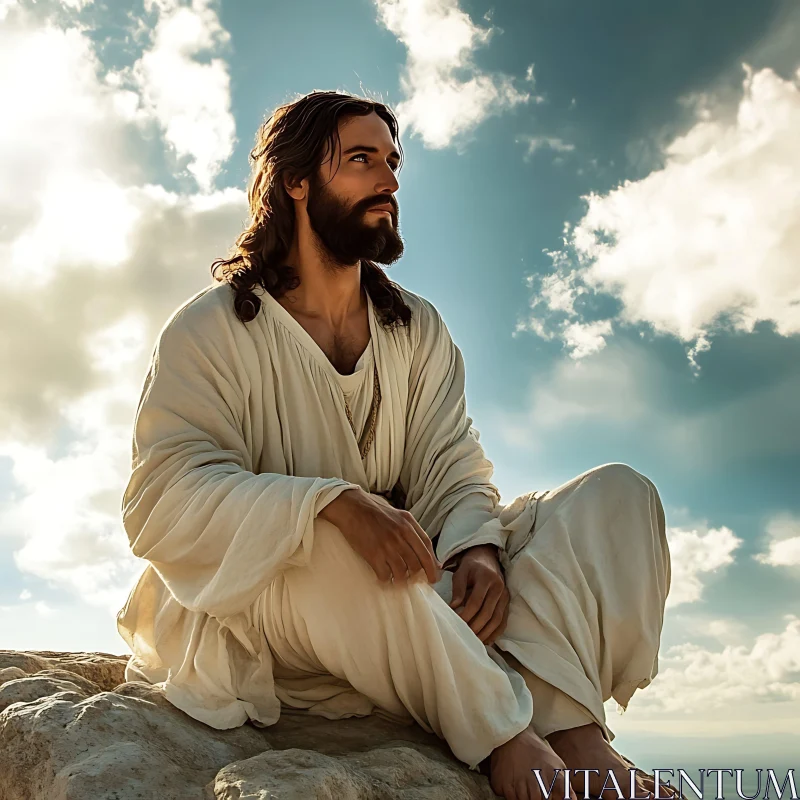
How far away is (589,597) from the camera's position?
3725 mm

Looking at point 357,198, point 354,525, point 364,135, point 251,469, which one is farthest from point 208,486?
point 364,135

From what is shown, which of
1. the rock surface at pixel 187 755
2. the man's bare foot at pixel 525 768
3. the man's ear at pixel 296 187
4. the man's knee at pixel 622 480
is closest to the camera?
the rock surface at pixel 187 755

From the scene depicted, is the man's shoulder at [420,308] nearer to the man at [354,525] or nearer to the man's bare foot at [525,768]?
the man at [354,525]

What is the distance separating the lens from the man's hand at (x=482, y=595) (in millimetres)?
3625

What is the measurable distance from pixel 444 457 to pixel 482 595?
90cm

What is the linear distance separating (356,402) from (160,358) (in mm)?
852

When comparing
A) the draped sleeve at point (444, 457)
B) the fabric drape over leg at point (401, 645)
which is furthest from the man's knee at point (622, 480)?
the fabric drape over leg at point (401, 645)

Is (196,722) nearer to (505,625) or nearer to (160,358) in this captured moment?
(505,625)

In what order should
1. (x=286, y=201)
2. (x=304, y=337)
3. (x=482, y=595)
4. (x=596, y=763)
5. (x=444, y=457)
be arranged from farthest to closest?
(x=286, y=201) < (x=444, y=457) < (x=304, y=337) < (x=482, y=595) < (x=596, y=763)

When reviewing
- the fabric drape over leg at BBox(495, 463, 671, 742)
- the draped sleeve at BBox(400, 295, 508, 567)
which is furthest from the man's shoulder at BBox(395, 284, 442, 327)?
the fabric drape over leg at BBox(495, 463, 671, 742)

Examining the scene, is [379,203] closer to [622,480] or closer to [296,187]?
[296,187]

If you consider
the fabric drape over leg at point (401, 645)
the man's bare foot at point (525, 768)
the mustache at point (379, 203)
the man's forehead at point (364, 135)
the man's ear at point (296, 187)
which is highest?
the man's forehead at point (364, 135)

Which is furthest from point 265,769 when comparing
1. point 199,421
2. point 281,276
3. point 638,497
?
point 281,276

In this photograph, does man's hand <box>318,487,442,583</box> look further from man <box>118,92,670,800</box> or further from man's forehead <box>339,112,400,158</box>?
man's forehead <box>339,112,400,158</box>
